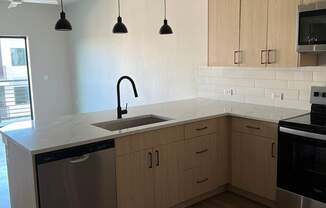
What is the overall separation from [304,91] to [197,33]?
1655mm

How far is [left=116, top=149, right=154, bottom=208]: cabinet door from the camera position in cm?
261

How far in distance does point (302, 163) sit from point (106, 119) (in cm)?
185

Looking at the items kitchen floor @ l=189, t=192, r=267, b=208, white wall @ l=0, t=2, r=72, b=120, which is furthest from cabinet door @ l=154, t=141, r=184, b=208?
white wall @ l=0, t=2, r=72, b=120

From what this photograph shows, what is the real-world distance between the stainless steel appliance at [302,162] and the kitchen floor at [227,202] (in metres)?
0.43

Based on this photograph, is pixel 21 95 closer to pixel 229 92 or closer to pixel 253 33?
pixel 229 92

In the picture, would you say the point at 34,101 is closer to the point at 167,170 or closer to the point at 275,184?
the point at 167,170

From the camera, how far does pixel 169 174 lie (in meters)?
2.96

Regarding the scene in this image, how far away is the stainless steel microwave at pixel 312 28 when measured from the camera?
268 cm

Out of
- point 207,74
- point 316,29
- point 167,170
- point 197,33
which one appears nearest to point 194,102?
point 207,74

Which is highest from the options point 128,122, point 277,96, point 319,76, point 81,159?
point 319,76

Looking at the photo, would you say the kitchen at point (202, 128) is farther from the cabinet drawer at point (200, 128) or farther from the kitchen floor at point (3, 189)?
the kitchen floor at point (3, 189)

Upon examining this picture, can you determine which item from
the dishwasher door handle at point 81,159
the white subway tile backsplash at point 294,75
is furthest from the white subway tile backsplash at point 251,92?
the dishwasher door handle at point 81,159

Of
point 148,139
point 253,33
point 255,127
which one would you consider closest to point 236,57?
point 253,33

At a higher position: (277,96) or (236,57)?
(236,57)
